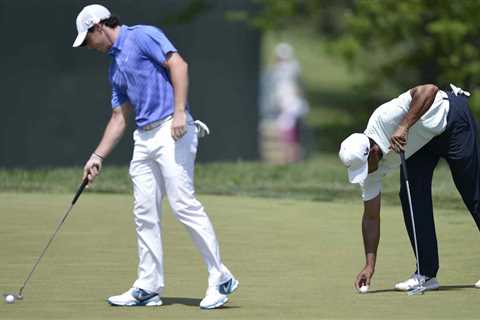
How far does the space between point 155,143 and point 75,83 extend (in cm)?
1422

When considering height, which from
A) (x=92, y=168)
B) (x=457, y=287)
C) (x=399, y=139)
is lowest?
(x=457, y=287)

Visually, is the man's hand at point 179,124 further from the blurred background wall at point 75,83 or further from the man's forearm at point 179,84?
the blurred background wall at point 75,83

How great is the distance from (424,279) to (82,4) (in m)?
13.9

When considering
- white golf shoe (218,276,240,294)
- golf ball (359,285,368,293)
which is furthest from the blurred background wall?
white golf shoe (218,276,240,294)

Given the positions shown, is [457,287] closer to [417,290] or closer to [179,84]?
[417,290]

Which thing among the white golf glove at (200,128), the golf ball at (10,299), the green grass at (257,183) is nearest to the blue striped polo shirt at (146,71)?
the white golf glove at (200,128)

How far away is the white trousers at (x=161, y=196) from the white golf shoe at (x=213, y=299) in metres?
0.05

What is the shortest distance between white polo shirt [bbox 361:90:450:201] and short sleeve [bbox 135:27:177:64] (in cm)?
160

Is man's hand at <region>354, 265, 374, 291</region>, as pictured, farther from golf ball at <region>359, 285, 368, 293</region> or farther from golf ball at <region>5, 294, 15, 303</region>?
golf ball at <region>5, 294, 15, 303</region>

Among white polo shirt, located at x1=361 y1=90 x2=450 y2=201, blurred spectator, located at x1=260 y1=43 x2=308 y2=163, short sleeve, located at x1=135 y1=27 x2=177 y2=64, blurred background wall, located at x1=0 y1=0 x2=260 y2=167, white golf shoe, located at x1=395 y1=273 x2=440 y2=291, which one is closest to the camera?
short sleeve, located at x1=135 y1=27 x2=177 y2=64

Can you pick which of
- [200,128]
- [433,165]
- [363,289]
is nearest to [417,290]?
[363,289]

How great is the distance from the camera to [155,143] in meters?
9.81

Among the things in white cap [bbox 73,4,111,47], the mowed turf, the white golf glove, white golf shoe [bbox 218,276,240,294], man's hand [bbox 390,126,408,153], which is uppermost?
white cap [bbox 73,4,111,47]

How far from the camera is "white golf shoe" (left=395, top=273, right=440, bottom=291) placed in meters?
10.7
